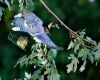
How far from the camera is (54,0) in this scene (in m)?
3.24

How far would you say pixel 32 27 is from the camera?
1382 mm

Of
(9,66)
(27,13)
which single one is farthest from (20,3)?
(9,66)

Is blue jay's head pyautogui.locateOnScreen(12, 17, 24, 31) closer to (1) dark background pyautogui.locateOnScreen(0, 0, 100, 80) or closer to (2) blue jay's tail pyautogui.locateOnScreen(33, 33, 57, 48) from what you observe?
(2) blue jay's tail pyautogui.locateOnScreen(33, 33, 57, 48)

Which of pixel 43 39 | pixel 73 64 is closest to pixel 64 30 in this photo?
pixel 73 64

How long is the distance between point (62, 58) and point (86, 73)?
1.58 ft

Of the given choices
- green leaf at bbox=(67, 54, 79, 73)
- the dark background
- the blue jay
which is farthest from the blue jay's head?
the dark background

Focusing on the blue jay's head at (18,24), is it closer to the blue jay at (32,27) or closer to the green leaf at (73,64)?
the blue jay at (32,27)

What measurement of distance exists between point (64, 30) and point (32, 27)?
1.63m

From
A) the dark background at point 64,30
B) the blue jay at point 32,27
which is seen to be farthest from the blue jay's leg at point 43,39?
the dark background at point 64,30

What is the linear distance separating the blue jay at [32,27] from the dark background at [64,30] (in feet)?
4.76

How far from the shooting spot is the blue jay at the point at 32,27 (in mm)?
1368

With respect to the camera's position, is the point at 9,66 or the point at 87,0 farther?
the point at 87,0

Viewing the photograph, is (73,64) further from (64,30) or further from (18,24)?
(64,30)

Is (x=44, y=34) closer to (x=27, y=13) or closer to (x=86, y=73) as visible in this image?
(x=27, y=13)
